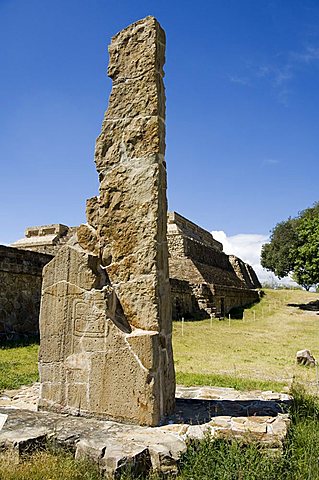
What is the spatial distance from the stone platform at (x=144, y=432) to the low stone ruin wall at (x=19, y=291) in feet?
20.1

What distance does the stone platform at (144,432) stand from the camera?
3.50 meters

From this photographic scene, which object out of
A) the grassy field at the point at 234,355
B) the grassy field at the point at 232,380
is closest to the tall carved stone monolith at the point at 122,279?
the grassy field at the point at 232,380

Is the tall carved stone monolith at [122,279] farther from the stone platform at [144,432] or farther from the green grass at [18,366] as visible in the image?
the green grass at [18,366]

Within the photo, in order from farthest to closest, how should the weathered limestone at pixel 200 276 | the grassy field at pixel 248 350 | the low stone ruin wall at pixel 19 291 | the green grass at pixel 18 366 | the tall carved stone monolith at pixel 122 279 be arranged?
1. the weathered limestone at pixel 200 276
2. the low stone ruin wall at pixel 19 291
3. the grassy field at pixel 248 350
4. the green grass at pixel 18 366
5. the tall carved stone monolith at pixel 122 279

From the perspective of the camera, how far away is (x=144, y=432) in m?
4.04

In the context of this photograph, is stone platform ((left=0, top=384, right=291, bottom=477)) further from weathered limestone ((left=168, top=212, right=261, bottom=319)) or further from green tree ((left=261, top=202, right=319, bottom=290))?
green tree ((left=261, top=202, right=319, bottom=290))

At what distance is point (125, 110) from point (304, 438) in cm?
387

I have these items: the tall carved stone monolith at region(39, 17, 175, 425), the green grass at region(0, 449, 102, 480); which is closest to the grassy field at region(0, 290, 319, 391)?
the tall carved stone monolith at region(39, 17, 175, 425)

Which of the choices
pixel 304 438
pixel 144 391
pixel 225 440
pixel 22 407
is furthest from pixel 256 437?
pixel 22 407

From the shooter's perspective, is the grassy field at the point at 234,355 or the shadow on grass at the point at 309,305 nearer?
the grassy field at the point at 234,355

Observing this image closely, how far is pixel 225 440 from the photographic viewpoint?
376 cm

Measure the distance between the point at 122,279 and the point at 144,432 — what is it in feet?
5.11

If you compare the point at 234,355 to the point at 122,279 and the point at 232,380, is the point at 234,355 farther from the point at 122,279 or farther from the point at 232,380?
the point at 122,279

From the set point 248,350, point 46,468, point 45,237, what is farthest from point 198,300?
point 46,468
